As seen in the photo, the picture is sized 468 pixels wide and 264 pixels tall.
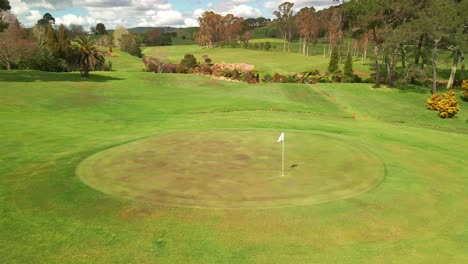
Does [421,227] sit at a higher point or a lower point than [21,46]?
lower

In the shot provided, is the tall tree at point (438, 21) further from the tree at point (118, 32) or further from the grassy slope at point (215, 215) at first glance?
the tree at point (118, 32)

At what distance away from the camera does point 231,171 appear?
17531 millimetres

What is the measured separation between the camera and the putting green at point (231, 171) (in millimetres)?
14758

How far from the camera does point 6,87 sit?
144ft

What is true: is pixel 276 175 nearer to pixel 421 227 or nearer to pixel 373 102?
pixel 421 227

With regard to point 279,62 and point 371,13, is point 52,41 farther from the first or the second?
point 371,13

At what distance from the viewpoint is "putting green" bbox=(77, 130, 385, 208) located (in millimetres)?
14758

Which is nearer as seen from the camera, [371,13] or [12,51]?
[371,13]

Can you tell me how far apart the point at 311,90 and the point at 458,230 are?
4545 cm

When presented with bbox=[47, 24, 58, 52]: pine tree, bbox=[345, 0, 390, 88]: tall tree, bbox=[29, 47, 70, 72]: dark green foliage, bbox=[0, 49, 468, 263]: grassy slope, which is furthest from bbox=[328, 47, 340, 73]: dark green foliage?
bbox=[47, 24, 58, 52]: pine tree

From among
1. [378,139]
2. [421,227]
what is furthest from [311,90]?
[421,227]

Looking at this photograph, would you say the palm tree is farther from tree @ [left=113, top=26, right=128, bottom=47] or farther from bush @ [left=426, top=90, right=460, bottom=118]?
tree @ [left=113, top=26, right=128, bottom=47]

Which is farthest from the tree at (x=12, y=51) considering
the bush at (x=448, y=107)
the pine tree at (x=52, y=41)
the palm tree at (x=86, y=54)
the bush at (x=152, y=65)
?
the bush at (x=448, y=107)

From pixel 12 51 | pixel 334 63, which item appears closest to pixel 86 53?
pixel 12 51
